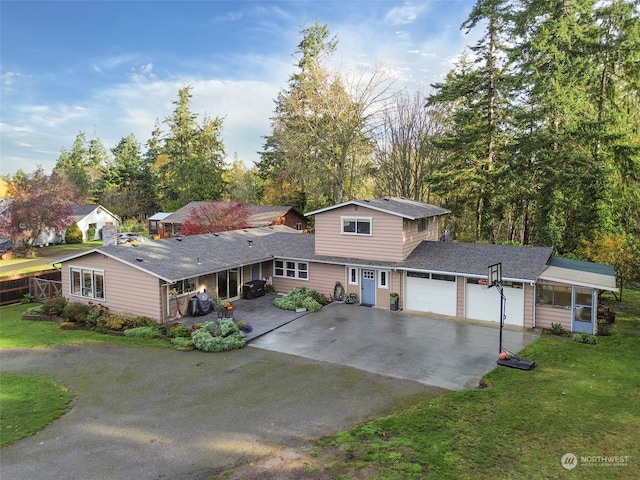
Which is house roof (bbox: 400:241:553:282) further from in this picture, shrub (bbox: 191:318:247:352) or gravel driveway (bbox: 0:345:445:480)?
shrub (bbox: 191:318:247:352)

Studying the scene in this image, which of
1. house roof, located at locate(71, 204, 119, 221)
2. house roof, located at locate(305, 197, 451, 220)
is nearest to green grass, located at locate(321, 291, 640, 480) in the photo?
house roof, located at locate(305, 197, 451, 220)

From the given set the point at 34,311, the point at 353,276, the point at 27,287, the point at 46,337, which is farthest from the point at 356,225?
the point at 27,287

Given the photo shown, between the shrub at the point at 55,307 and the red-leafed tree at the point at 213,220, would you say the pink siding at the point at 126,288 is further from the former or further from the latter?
the red-leafed tree at the point at 213,220

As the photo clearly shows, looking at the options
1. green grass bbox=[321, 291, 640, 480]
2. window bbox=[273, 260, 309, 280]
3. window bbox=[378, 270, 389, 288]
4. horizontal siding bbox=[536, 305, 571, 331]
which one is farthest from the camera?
window bbox=[273, 260, 309, 280]

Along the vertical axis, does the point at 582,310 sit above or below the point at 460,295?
below

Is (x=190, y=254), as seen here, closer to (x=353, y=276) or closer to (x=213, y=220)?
(x=353, y=276)

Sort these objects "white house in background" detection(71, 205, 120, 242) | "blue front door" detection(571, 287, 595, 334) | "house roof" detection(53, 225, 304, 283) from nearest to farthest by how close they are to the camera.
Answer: "blue front door" detection(571, 287, 595, 334) < "house roof" detection(53, 225, 304, 283) < "white house in background" detection(71, 205, 120, 242)

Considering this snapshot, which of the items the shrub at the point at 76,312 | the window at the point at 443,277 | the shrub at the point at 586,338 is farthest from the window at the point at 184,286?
the shrub at the point at 586,338
